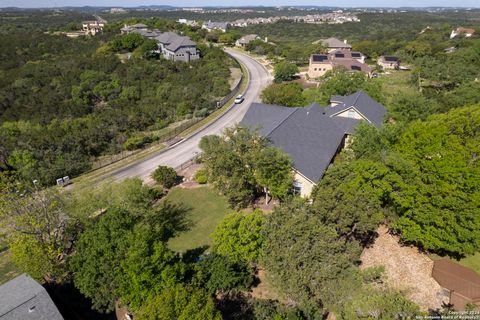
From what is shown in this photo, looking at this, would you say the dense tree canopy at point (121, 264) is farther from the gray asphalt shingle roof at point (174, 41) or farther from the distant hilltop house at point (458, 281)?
the gray asphalt shingle roof at point (174, 41)

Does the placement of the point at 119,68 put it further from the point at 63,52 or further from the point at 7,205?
the point at 7,205

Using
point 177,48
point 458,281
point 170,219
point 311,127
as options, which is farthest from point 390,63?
point 170,219

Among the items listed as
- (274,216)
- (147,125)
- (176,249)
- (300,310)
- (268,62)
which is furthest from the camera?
(268,62)

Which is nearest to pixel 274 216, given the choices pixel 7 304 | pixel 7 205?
pixel 7 304

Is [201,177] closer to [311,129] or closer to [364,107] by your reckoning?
[311,129]

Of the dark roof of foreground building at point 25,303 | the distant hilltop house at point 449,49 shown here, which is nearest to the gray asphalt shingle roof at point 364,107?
the dark roof of foreground building at point 25,303

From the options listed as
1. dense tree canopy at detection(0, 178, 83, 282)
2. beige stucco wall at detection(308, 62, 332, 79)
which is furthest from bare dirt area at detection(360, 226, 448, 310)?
beige stucco wall at detection(308, 62, 332, 79)
